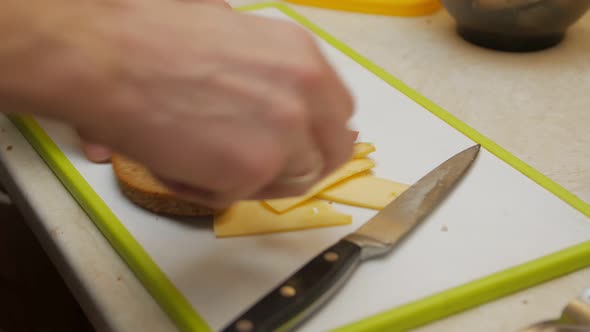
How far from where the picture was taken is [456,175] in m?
0.70

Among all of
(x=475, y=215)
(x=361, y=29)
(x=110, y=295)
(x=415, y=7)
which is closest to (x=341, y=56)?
(x=361, y=29)

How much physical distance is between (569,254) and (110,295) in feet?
1.36

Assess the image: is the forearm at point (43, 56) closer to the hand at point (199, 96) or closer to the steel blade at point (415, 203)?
the hand at point (199, 96)

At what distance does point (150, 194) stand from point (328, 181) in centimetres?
18

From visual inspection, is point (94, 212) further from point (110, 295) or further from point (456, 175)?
point (456, 175)

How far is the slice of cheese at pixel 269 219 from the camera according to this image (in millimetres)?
623

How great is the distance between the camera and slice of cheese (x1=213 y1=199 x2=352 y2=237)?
623mm

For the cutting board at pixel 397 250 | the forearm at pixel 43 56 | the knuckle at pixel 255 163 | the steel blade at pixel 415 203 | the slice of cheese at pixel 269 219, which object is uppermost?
the forearm at pixel 43 56

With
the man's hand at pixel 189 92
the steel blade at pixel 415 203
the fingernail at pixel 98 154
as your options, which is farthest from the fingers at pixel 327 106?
the fingernail at pixel 98 154

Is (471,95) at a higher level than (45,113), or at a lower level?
lower

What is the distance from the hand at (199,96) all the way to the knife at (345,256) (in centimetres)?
10

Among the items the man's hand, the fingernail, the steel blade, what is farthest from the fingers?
the fingernail

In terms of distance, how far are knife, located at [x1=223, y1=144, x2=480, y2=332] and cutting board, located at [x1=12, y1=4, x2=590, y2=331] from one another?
0.6 inches

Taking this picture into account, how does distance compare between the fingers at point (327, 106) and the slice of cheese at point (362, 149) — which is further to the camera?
the slice of cheese at point (362, 149)
